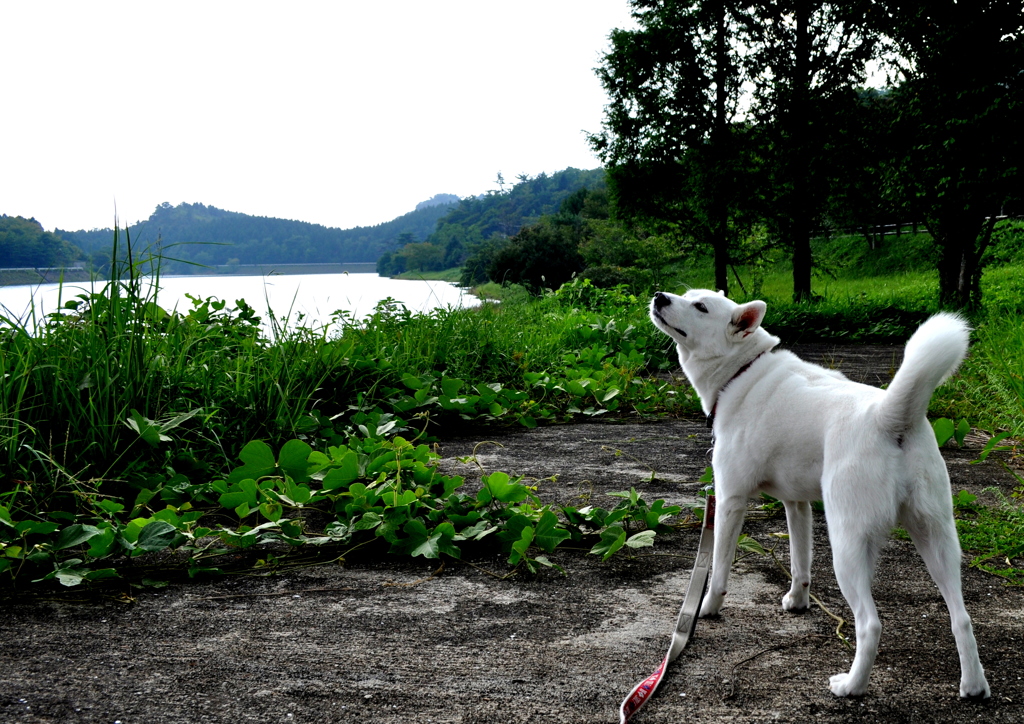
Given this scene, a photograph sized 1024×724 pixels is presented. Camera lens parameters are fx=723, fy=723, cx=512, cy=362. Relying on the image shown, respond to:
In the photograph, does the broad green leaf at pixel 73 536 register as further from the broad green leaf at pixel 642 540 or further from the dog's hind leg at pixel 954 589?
the dog's hind leg at pixel 954 589

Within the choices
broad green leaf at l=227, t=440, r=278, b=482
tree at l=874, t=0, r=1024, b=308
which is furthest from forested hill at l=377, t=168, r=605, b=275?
broad green leaf at l=227, t=440, r=278, b=482

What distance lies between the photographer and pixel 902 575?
2.98 metres

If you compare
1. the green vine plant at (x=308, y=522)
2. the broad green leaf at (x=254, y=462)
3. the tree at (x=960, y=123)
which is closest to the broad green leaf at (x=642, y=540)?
the green vine plant at (x=308, y=522)

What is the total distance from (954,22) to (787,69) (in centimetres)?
566

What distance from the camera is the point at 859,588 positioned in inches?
78.5

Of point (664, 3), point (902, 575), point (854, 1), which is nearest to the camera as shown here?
point (902, 575)

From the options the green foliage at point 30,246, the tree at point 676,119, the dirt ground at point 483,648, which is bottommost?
the dirt ground at point 483,648

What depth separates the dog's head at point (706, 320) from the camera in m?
2.85

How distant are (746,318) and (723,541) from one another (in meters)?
0.87

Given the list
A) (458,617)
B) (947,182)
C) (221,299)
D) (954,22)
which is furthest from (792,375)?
(954,22)

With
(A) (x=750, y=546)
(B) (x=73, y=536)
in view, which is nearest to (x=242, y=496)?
(B) (x=73, y=536)

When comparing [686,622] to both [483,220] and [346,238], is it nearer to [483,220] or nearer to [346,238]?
[346,238]

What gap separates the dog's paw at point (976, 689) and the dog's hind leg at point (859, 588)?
10.7 inches

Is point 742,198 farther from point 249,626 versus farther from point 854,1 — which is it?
point 249,626
